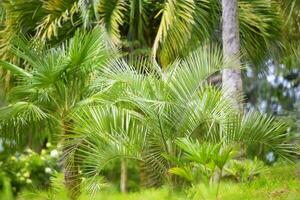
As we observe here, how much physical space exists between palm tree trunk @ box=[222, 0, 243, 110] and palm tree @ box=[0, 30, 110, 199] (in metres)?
2.17

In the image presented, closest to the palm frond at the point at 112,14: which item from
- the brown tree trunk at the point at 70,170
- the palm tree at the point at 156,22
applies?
the palm tree at the point at 156,22

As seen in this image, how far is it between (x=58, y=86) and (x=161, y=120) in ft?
4.30

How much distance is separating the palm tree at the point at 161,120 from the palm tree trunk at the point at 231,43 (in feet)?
3.95

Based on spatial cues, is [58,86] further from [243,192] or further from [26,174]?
[26,174]

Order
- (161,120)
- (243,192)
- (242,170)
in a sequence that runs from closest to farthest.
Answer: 1. (161,120)
2. (243,192)
3. (242,170)

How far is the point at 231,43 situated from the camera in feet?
26.6

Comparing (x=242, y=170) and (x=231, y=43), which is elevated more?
(x=231, y=43)

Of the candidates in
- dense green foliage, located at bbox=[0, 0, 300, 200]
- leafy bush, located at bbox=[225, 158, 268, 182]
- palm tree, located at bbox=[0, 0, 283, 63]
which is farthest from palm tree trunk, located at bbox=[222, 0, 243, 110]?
palm tree, located at bbox=[0, 0, 283, 63]

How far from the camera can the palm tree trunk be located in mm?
7920

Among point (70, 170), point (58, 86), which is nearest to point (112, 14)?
point (58, 86)

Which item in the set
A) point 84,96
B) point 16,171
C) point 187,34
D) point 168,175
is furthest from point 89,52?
point 16,171

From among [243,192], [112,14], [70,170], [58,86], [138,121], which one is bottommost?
[243,192]

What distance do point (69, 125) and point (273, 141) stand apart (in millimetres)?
2406

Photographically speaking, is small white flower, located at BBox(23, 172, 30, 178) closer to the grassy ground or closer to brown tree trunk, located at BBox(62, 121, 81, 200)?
the grassy ground
